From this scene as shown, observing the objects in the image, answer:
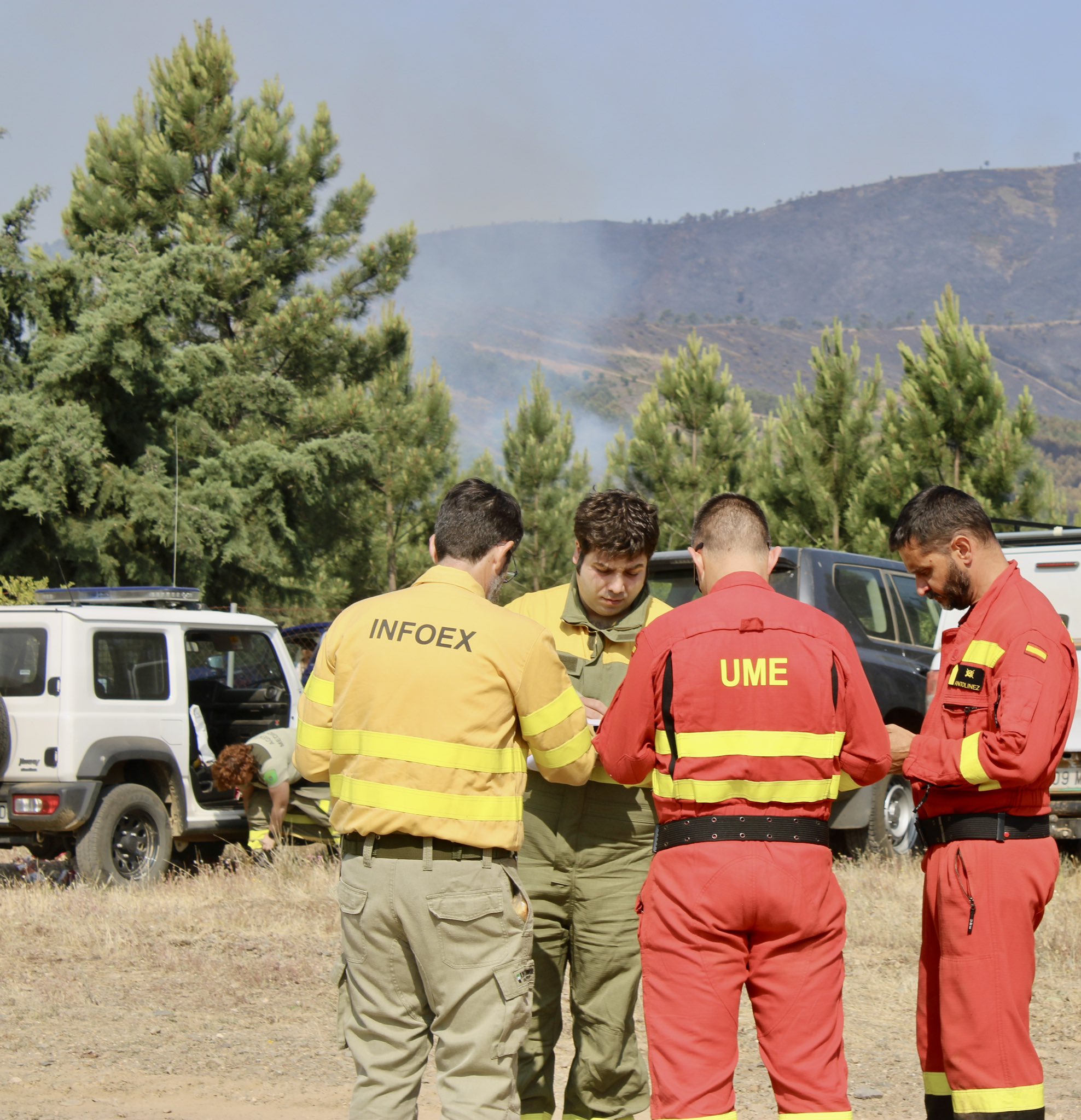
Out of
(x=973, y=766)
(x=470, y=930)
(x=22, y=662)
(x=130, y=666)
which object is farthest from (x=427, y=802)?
(x=130, y=666)

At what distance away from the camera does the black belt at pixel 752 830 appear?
10.4ft

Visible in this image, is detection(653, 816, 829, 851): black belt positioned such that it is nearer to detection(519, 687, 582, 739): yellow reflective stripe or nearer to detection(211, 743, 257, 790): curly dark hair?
detection(519, 687, 582, 739): yellow reflective stripe

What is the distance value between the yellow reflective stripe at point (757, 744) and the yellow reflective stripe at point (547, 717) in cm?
35

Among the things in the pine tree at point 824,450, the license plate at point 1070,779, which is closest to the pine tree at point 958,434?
the pine tree at point 824,450

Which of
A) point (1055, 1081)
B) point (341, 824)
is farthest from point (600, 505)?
point (1055, 1081)

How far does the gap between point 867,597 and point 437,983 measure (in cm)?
660

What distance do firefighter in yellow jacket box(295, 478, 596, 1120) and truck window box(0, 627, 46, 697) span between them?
5697mm

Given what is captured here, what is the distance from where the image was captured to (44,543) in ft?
57.9

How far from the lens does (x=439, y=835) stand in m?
3.31

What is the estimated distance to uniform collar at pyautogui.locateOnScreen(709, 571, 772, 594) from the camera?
339 centimetres

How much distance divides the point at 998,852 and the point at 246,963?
165 inches

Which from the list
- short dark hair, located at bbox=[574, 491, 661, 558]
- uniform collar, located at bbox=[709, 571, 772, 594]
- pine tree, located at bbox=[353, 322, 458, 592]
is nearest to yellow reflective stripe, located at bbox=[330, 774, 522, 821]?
uniform collar, located at bbox=[709, 571, 772, 594]

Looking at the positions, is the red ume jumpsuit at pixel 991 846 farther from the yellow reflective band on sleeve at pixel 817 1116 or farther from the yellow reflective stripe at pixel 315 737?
the yellow reflective stripe at pixel 315 737

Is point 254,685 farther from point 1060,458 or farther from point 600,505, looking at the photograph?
point 1060,458
